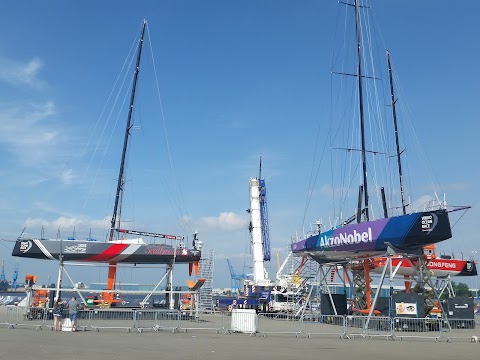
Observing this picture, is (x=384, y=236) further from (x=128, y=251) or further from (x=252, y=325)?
(x=128, y=251)

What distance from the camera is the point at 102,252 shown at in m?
29.4

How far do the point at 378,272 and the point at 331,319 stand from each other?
14050 mm

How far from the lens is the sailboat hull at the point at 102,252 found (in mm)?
28469

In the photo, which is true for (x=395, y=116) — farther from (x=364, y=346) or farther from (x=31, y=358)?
(x=31, y=358)

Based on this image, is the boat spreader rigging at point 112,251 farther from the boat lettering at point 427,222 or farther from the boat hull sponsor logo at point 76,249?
the boat lettering at point 427,222

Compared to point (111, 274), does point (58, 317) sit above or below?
below

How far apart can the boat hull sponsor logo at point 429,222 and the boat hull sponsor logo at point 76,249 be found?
63.7 ft

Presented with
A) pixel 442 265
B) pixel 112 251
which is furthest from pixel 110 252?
pixel 442 265

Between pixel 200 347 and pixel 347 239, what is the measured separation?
13.9m

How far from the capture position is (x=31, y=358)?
1211cm

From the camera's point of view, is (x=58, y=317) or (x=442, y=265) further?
(x=442, y=265)

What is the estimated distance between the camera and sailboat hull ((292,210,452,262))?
23.1 meters

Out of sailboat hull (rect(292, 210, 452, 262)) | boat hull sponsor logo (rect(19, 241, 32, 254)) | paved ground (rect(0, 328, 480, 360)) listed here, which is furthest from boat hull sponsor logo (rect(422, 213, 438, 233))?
boat hull sponsor logo (rect(19, 241, 32, 254))

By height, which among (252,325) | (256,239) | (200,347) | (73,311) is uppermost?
(256,239)
